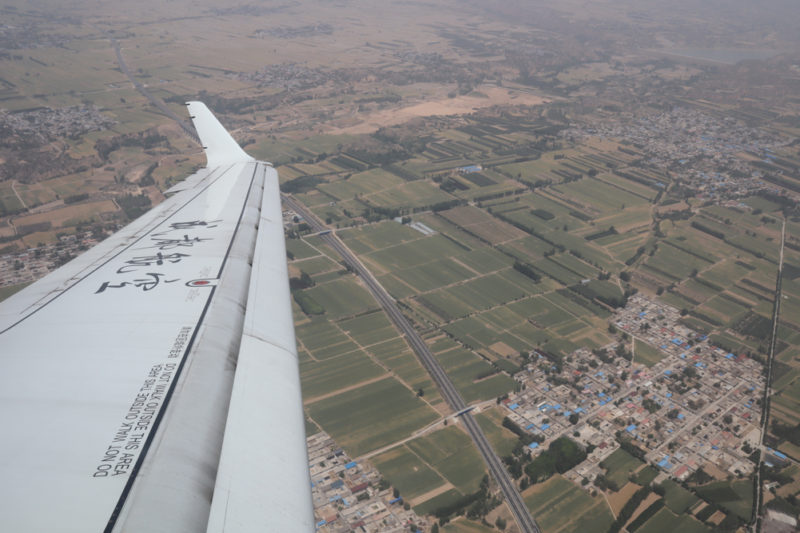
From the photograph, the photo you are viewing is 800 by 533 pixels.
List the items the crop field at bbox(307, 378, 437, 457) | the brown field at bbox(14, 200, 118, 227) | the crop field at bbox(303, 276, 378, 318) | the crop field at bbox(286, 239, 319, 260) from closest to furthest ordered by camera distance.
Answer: the crop field at bbox(307, 378, 437, 457) → the crop field at bbox(303, 276, 378, 318) → the crop field at bbox(286, 239, 319, 260) → the brown field at bbox(14, 200, 118, 227)

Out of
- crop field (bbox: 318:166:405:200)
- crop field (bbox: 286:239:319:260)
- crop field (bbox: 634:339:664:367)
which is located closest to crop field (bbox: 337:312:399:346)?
crop field (bbox: 286:239:319:260)

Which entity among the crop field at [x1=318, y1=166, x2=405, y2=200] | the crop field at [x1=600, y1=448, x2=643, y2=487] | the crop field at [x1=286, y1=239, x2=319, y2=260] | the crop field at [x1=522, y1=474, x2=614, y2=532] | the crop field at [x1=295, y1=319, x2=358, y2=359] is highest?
the crop field at [x1=318, y1=166, x2=405, y2=200]

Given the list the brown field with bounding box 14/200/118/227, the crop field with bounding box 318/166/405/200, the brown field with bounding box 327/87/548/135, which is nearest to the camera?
the brown field with bounding box 14/200/118/227

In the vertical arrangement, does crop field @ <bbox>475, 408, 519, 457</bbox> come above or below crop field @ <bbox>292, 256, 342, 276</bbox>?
below

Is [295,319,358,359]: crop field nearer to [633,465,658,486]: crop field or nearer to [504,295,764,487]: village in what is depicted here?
[504,295,764,487]: village

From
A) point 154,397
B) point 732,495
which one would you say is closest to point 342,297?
point 732,495

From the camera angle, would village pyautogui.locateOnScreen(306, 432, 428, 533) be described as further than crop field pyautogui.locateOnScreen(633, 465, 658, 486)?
No

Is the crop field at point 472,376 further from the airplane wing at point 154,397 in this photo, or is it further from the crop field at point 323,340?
the airplane wing at point 154,397

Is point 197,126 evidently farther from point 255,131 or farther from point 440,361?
point 255,131
